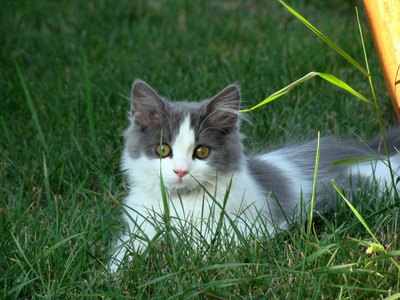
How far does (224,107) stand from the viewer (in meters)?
2.62

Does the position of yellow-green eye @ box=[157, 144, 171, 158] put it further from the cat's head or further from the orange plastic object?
the orange plastic object

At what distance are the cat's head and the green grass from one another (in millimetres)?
249

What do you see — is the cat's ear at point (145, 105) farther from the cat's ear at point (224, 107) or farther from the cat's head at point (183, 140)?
the cat's ear at point (224, 107)

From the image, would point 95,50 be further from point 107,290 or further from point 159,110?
point 107,290

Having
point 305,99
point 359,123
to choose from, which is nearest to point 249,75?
point 305,99

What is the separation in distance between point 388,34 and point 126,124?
207cm

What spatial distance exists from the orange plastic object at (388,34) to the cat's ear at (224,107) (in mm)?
771

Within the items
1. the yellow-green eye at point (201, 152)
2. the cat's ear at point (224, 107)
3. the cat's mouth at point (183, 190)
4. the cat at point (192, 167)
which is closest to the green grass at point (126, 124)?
the cat at point (192, 167)

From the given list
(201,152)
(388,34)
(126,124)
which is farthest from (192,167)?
(126,124)

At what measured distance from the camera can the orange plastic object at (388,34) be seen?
6.34 feet

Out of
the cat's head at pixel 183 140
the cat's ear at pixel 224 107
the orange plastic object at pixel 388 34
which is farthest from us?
the cat's ear at pixel 224 107

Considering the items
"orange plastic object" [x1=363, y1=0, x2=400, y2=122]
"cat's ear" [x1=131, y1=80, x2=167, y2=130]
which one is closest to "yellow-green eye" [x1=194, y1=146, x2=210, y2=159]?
"cat's ear" [x1=131, y1=80, x2=167, y2=130]

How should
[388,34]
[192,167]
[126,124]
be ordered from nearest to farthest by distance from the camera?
[388,34] → [192,167] → [126,124]

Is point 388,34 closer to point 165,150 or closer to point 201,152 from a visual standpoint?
point 201,152
